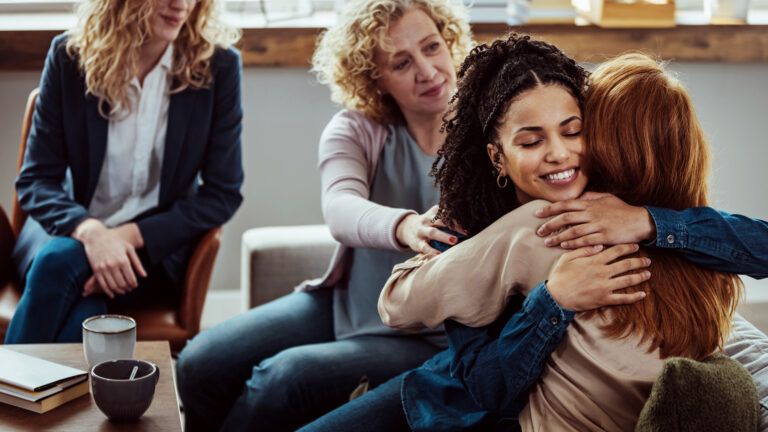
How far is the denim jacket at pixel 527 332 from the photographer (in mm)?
1280

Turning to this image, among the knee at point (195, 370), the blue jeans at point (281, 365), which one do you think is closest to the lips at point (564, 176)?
the blue jeans at point (281, 365)

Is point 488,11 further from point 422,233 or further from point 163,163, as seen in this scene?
point 422,233

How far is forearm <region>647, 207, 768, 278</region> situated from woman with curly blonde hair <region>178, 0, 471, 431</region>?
608mm

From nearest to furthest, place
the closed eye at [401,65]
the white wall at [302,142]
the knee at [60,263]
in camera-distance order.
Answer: the closed eye at [401,65] → the knee at [60,263] → the white wall at [302,142]

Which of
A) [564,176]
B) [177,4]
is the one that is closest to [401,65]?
[177,4]

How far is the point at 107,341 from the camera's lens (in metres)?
1.61

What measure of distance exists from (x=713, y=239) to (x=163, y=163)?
1.41 metres

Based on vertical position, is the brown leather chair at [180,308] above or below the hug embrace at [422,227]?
below

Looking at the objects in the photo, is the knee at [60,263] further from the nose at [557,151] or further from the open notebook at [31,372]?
the nose at [557,151]

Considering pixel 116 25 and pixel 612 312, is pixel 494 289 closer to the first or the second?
pixel 612 312

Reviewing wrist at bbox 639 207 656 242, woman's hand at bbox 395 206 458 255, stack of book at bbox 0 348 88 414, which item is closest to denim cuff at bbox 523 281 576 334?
wrist at bbox 639 207 656 242

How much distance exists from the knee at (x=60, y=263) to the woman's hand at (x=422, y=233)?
0.78m

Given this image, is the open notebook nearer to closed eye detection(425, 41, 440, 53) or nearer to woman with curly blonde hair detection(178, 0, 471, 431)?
woman with curly blonde hair detection(178, 0, 471, 431)

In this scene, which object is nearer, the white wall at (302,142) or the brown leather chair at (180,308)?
the brown leather chair at (180,308)
